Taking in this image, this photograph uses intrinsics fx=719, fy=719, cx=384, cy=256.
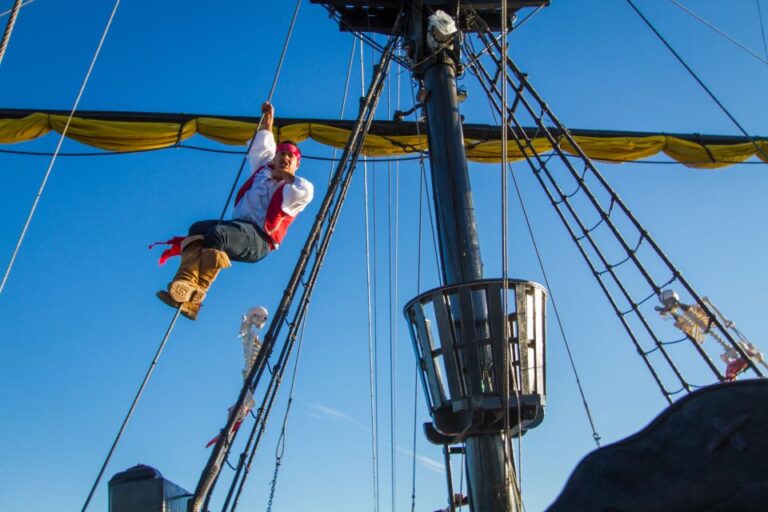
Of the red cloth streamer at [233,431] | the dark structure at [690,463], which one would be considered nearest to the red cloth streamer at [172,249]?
the red cloth streamer at [233,431]

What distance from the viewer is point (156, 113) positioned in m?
8.66

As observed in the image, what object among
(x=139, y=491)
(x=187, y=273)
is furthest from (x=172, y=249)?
(x=139, y=491)

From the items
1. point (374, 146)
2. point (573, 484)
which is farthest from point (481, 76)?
point (573, 484)

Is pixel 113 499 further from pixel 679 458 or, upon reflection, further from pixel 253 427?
pixel 679 458

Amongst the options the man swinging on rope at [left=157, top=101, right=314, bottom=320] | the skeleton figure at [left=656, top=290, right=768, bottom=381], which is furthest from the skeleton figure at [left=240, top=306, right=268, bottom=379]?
the skeleton figure at [left=656, top=290, right=768, bottom=381]

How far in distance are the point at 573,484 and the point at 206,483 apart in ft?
8.25

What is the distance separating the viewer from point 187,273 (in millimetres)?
4270

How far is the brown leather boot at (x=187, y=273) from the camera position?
4.18m

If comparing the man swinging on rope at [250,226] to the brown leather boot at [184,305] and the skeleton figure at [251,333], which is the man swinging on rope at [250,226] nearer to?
the brown leather boot at [184,305]

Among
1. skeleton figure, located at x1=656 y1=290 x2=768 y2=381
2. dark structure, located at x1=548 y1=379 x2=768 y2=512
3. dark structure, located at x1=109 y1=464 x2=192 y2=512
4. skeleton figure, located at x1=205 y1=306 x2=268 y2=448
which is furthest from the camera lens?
skeleton figure, located at x1=656 y1=290 x2=768 y2=381

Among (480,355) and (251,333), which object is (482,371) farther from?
(251,333)

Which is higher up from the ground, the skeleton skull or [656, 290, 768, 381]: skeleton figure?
[656, 290, 768, 381]: skeleton figure

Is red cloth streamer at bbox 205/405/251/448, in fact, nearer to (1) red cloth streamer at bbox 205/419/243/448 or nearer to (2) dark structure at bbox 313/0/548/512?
(1) red cloth streamer at bbox 205/419/243/448

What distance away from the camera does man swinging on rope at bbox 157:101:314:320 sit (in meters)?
4.31
